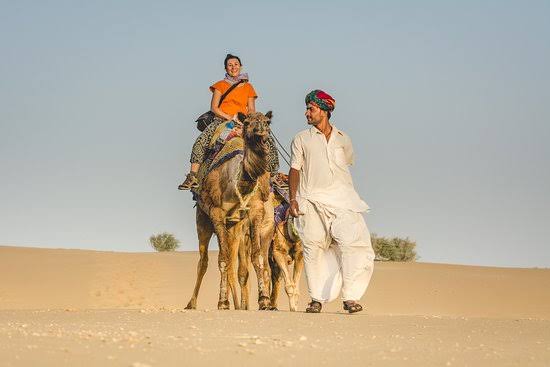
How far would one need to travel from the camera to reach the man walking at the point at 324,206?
14.6 meters

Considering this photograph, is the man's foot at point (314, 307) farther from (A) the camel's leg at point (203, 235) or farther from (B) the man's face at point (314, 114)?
(A) the camel's leg at point (203, 235)

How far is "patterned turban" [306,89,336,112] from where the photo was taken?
583 inches

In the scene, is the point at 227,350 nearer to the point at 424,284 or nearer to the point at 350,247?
the point at 350,247

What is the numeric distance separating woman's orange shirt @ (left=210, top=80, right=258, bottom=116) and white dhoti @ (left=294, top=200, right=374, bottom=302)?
13.7 ft

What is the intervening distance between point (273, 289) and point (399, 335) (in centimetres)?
840

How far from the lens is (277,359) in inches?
387

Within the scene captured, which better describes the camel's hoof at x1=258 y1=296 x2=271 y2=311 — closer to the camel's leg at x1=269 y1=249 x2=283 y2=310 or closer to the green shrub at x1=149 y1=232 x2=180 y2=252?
the camel's leg at x1=269 y1=249 x2=283 y2=310

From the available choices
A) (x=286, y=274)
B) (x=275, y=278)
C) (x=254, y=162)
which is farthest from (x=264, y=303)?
(x=275, y=278)

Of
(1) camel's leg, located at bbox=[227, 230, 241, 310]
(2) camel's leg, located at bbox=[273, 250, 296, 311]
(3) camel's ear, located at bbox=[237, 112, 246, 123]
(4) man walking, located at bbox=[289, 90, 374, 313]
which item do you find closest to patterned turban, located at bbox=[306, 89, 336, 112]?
(4) man walking, located at bbox=[289, 90, 374, 313]

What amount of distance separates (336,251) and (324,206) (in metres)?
0.59

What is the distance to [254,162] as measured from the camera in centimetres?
1683

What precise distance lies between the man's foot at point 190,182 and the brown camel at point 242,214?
52 cm

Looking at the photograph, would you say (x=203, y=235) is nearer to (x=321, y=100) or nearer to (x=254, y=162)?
(x=254, y=162)

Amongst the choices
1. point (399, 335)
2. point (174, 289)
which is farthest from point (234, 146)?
point (174, 289)
